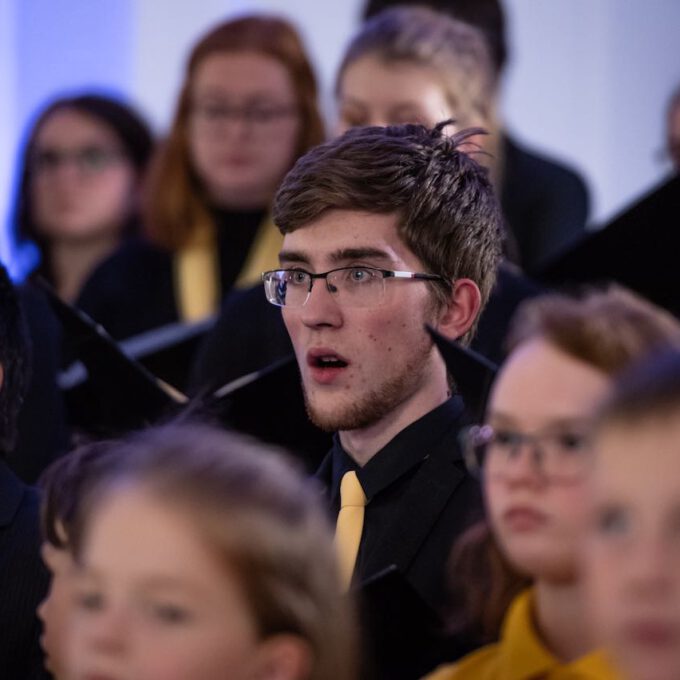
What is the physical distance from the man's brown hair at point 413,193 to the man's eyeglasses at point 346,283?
0.06m

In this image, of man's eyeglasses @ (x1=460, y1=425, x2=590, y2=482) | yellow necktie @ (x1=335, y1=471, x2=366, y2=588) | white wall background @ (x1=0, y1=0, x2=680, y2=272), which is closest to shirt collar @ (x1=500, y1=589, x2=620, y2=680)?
man's eyeglasses @ (x1=460, y1=425, x2=590, y2=482)

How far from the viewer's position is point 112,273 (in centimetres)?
365

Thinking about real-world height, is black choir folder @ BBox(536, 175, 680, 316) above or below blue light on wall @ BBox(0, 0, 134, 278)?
above

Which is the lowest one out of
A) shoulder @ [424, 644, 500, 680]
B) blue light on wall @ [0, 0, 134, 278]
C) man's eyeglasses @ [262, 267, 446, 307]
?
blue light on wall @ [0, 0, 134, 278]

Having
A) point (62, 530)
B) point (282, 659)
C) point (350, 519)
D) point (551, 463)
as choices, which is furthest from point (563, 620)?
point (350, 519)

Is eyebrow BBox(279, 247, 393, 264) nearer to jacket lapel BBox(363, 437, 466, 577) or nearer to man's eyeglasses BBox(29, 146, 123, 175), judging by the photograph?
jacket lapel BBox(363, 437, 466, 577)

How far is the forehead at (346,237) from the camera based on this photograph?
2232mm

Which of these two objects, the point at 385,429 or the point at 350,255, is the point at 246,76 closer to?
the point at 350,255

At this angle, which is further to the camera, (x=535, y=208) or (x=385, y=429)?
(x=535, y=208)

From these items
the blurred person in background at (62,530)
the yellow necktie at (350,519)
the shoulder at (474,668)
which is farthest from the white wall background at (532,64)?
the shoulder at (474,668)

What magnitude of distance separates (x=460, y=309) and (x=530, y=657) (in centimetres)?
85

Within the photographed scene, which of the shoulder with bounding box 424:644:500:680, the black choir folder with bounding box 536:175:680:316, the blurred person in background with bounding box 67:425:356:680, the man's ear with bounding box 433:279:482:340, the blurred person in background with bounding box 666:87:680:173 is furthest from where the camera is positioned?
the blurred person in background with bounding box 666:87:680:173

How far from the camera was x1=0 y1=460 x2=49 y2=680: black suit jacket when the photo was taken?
212cm

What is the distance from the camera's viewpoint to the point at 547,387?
1513mm
